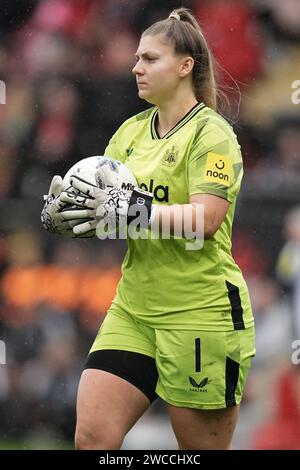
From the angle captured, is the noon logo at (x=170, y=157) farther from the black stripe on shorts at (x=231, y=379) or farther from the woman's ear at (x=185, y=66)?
the black stripe on shorts at (x=231, y=379)

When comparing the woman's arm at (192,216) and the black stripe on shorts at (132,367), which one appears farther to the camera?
the black stripe on shorts at (132,367)

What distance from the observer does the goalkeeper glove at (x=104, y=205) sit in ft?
9.86

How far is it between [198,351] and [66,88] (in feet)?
9.25

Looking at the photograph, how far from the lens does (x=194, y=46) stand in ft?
10.9

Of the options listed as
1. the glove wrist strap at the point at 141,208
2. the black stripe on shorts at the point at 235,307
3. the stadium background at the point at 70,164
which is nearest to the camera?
the glove wrist strap at the point at 141,208

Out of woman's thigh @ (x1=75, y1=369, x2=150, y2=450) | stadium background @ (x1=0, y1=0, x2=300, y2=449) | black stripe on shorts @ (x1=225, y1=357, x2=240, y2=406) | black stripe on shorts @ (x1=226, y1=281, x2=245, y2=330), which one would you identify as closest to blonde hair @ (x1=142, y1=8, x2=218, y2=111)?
black stripe on shorts @ (x1=226, y1=281, x2=245, y2=330)

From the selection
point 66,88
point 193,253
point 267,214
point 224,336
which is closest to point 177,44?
point 193,253

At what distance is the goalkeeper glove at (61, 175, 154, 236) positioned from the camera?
3.01 meters

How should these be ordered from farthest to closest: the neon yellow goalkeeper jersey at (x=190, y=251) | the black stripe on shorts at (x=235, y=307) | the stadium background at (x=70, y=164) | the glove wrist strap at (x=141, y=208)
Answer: the stadium background at (x=70, y=164)
the black stripe on shorts at (x=235, y=307)
the neon yellow goalkeeper jersey at (x=190, y=251)
the glove wrist strap at (x=141, y=208)

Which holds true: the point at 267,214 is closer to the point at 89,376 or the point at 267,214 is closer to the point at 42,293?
the point at 42,293

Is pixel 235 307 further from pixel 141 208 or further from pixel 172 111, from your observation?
pixel 172 111

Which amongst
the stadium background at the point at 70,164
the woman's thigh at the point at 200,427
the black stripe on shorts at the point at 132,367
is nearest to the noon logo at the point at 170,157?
the black stripe on shorts at the point at 132,367

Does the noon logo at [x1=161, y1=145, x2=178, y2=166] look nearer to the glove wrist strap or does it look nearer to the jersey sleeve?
the jersey sleeve

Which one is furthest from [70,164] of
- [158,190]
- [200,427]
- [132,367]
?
[200,427]
